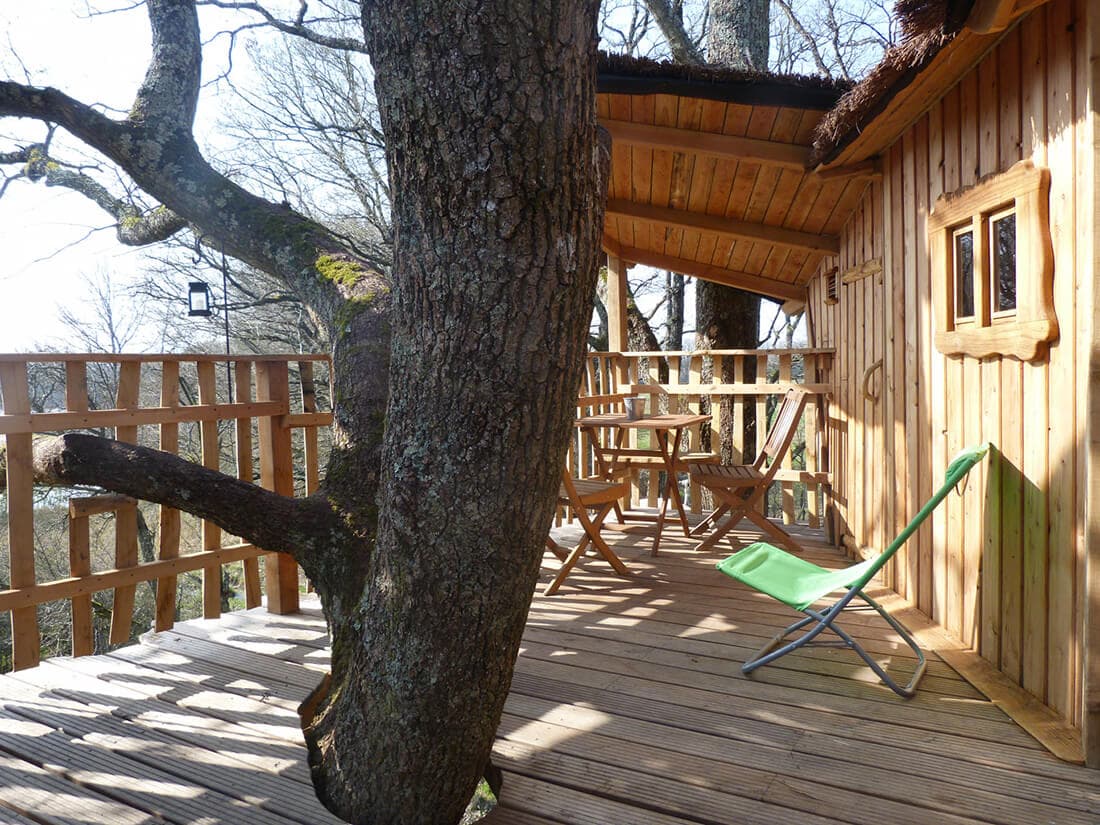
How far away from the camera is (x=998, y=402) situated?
292cm

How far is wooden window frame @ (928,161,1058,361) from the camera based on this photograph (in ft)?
8.39

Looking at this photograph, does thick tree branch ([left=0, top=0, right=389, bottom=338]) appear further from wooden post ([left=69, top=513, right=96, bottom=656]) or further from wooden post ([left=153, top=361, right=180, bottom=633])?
wooden post ([left=69, top=513, right=96, bottom=656])

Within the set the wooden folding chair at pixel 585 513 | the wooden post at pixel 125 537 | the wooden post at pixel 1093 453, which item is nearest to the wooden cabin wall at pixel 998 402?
the wooden post at pixel 1093 453

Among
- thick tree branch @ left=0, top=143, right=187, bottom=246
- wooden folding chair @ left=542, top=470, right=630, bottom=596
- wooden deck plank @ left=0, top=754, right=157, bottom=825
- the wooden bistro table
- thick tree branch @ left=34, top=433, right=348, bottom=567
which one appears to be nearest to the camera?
wooden deck plank @ left=0, top=754, right=157, bottom=825

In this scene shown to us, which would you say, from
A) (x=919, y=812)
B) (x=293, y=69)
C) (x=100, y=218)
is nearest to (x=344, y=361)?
(x=919, y=812)

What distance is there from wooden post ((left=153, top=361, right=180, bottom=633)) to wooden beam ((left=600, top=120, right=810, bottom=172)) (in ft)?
9.24

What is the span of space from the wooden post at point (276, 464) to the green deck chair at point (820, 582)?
7.12ft

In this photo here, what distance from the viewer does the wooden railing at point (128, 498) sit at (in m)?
3.05

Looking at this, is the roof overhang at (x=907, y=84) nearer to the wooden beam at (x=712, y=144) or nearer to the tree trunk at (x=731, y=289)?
the wooden beam at (x=712, y=144)

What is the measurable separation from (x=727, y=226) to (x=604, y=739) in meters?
4.15

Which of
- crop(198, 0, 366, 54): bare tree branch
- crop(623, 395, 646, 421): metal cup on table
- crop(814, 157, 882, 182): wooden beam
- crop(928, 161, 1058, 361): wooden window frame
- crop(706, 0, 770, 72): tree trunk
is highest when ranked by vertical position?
crop(198, 0, 366, 54): bare tree branch

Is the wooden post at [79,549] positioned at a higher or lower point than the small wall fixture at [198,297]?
lower

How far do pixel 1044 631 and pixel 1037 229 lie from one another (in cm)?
137

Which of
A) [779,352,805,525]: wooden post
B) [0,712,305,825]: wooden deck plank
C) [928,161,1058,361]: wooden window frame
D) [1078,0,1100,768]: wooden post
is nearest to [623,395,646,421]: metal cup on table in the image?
[779,352,805,525]: wooden post
